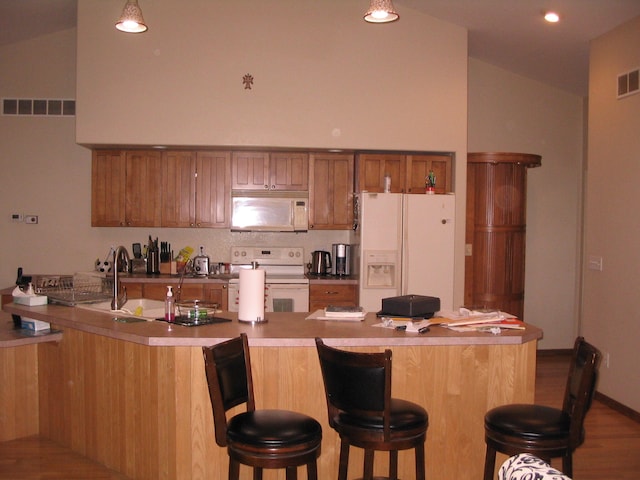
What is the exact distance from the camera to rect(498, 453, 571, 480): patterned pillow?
145 centimetres

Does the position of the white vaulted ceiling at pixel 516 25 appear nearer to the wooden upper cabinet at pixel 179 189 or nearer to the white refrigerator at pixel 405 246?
the wooden upper cabinet at pixel 179 189

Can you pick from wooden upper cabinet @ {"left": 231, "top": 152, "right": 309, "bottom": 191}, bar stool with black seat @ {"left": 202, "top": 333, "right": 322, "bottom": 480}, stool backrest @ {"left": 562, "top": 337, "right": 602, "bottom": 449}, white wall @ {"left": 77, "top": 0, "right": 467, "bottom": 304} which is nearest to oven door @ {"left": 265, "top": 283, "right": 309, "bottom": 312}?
wooden upper cabinet @ {"left": 231, "top": 152, "right": 309, "bottom": 191}

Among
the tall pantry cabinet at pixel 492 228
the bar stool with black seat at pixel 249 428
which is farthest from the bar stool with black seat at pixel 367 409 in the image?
the tall pantry cabinet at pixel 492 228

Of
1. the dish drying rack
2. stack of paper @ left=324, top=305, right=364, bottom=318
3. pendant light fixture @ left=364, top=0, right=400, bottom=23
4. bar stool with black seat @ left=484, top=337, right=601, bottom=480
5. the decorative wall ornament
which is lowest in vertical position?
bar stool with black seat @ left=484, top=337, right=601, bottom=480

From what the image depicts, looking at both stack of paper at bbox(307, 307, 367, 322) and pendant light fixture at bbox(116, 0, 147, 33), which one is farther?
pendant light fixture at bbox(116, 0, 147, 33)

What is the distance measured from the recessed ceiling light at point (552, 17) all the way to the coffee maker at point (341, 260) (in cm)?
286

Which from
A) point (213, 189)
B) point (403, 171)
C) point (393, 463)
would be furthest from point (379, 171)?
point (393, 463)

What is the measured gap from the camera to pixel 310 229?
646cm

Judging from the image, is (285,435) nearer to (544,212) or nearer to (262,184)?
(262,184)

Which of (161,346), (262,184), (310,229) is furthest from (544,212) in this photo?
(161,346)

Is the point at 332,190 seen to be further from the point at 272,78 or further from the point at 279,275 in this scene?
the point at 272,78

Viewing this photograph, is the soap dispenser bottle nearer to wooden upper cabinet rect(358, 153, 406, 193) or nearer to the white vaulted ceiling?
wooden upper cabinet rect(358, 153, 406, 193)

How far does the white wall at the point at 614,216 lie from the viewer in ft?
16.5

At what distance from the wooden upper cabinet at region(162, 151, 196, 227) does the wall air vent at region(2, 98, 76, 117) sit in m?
1.41
